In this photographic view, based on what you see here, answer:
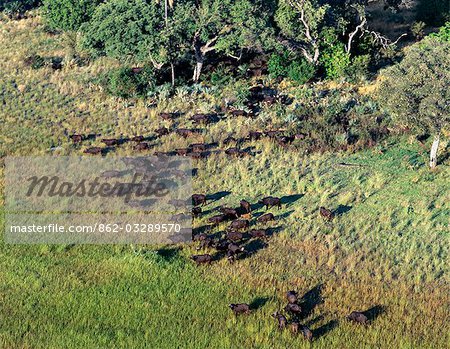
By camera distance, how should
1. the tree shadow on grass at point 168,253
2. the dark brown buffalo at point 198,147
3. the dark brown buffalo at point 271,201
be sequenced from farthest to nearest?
the dark brown buffalo at point 198,147, the dark brown buffalo at point 271,201, the tree shadow on grass at point 168,253

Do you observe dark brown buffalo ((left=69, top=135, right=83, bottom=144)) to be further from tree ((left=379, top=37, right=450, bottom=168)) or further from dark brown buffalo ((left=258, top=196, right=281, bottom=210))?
tree ((left=379, top=37, right=450, bottom=168))

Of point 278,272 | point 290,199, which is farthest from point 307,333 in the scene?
point 290,199

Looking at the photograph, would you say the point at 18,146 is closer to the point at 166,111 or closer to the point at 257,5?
the point at 166,111

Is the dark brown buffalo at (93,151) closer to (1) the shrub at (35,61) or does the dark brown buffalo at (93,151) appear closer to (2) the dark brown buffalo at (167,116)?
(2) the dark brown buffalo at (167,116)

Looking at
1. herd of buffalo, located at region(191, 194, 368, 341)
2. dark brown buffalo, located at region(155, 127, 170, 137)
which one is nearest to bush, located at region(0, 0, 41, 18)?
dark brown buffalo, located at region(155, 127, 170, 137)

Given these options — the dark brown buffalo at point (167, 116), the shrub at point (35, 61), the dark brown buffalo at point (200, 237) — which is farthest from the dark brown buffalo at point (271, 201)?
the shrub at point (35, 61)

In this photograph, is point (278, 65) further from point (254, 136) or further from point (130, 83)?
point (130, 83)
